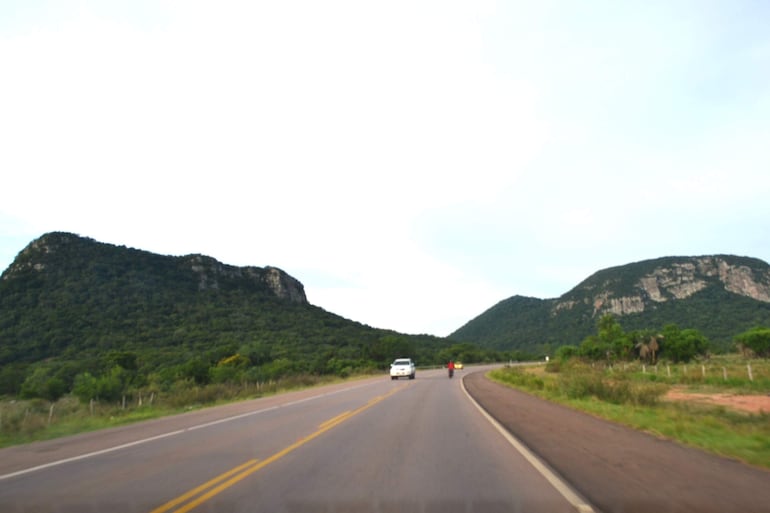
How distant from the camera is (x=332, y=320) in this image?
346ft

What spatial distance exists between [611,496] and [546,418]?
9518mm

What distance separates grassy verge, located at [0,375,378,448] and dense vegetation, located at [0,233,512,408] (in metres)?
3.59

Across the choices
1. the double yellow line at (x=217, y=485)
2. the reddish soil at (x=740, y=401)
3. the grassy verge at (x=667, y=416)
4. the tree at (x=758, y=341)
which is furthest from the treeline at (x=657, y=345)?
the double yellow line at (x=217, y=485)

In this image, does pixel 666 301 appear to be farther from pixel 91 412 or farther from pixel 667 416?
pixel 91 412

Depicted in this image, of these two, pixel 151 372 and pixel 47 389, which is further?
pixel 151 372

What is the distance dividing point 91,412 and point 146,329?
43.5m

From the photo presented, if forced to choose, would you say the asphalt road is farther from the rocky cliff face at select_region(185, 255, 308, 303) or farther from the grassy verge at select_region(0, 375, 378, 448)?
the rocky cliff face at select_region(185, 255, 308, 303)

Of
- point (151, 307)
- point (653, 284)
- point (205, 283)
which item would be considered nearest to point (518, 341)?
point (653, 284)

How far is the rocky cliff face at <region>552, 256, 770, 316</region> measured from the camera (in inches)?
4904

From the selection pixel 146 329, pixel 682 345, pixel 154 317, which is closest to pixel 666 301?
pixel 682 345

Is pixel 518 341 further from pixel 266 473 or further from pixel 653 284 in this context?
pixel 266 473

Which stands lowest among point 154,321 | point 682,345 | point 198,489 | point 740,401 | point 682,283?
point 198,489

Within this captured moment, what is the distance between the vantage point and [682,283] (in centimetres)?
13038

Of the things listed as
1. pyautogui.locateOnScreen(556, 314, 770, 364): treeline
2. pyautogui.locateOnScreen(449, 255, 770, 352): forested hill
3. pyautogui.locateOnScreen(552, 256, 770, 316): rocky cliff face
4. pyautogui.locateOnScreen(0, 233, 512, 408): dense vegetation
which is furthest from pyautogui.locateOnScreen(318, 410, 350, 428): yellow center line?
pyautogui.locateOnScreen(552, 256, 770, 316): rocky cliff face
